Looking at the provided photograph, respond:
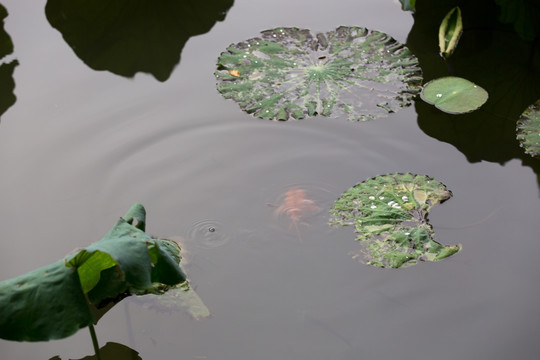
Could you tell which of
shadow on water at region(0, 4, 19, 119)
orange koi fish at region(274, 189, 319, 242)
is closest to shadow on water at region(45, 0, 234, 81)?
shadow on water at region(0, 4, 19, 119)

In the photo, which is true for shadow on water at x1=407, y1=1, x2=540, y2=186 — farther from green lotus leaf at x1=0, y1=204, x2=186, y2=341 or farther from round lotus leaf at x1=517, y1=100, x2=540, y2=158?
green lotus leaf at x1=0, y1=204, x2=186, y2=341

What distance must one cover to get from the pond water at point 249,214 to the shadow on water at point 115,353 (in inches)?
0.8

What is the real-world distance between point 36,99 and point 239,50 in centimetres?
91

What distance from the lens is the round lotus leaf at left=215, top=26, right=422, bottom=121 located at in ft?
9.16

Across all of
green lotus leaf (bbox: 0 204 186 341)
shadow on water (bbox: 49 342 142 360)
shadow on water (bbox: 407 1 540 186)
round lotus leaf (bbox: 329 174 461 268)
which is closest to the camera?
green lotus leaf (bbox: 0 204 186 341)

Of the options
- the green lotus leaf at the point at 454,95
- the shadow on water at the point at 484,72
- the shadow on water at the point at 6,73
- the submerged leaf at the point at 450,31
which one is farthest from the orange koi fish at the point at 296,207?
the shadow on water at the point at 6,73

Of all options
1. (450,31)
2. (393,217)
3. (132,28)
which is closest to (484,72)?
(450,31)

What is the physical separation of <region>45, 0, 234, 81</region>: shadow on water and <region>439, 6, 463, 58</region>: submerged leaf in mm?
1067

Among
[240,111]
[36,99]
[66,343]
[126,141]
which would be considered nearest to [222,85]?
[240,111]

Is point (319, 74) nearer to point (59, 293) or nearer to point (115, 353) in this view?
point (115, 353)

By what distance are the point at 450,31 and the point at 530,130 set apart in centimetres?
69

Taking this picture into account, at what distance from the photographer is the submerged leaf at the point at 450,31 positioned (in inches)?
120

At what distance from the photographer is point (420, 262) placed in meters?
2.21

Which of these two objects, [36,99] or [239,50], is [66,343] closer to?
[36,99]
